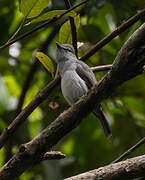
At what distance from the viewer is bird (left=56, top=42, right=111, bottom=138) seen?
14.4ft

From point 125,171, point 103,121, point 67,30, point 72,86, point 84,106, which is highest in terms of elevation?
point 67,30

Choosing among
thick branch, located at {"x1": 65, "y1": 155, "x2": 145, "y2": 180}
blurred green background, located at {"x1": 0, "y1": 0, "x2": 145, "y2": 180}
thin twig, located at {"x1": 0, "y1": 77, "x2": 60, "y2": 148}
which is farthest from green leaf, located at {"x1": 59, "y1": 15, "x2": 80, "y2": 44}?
thick branch, located at {"x1": 65, "y1": 155, "x2": 145, "y2": 180}

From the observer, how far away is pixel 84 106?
97.2 inches

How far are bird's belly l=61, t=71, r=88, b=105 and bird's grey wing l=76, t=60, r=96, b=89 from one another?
45mm

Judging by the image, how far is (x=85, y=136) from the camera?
5152 millimetres

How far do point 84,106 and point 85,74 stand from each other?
2.10m

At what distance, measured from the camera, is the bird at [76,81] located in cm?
439

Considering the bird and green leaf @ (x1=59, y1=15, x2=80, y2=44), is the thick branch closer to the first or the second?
green leaf @ (x1=59, y1=15, x2=80, y2=44)

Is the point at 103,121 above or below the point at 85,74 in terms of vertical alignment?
below

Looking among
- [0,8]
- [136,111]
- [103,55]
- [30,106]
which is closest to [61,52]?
[103,55]

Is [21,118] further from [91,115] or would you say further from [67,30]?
[91,115]

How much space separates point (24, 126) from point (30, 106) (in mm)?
2034

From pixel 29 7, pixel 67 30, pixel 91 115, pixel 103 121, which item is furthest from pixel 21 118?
pixel 91 115

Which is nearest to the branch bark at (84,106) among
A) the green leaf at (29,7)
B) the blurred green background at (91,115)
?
the green leaf at (29,7)
